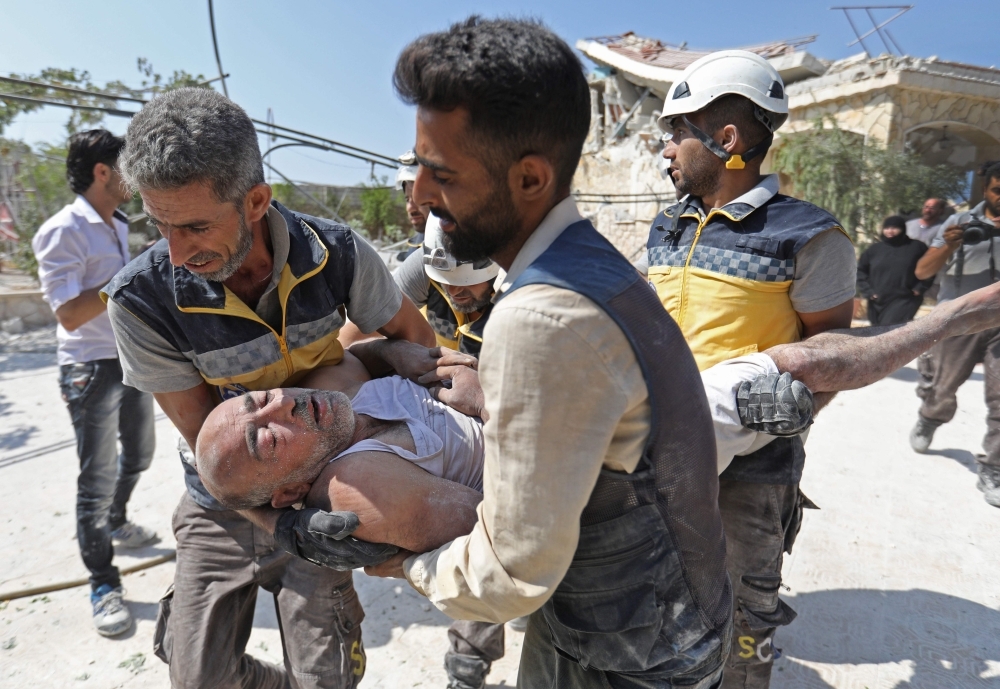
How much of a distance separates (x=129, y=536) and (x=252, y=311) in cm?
288

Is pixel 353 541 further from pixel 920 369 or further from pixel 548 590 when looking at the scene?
pixel 920 369

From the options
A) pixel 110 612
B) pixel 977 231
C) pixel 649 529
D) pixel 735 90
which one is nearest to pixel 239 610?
pixel 110 612

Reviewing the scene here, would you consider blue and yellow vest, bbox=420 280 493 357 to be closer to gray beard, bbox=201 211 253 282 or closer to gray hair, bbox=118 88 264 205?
gray beard, bbox=201 211 253 282

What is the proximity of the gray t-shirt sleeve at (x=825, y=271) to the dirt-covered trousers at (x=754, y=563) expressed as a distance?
0.68m

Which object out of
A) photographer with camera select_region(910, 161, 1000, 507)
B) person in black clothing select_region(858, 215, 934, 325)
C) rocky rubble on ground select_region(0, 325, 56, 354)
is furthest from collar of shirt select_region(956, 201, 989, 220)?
rocky rubble on ground select_region(0, 325, 56, 354)

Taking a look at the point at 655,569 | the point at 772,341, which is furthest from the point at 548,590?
the point at 772,341

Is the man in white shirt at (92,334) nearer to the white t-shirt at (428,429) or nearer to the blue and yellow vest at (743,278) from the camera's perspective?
the white t-shirt at (428,429)

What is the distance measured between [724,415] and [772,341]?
54 centimetres

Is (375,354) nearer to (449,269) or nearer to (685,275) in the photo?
(449,269)

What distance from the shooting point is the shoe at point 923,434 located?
206 inches

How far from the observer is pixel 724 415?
1.84m

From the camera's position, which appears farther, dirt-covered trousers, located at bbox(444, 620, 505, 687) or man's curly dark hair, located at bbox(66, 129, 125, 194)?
man's curly dark hair, located at bbox(66, 129, 125, 194)

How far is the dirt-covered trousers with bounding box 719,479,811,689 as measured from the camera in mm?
2242

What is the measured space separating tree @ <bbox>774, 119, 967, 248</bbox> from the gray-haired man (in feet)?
35.3
